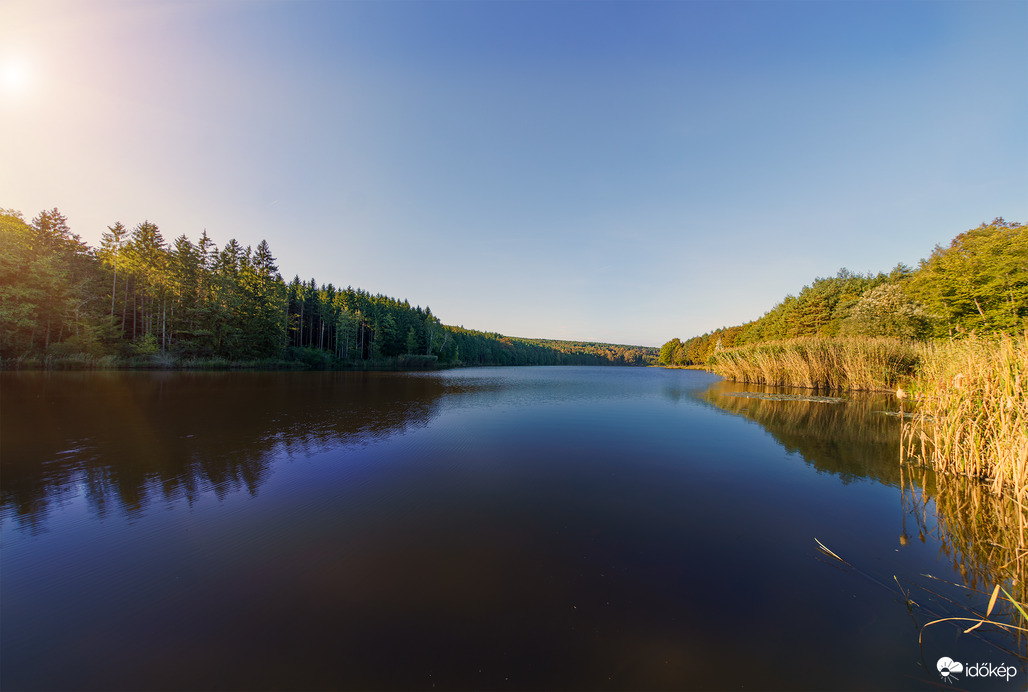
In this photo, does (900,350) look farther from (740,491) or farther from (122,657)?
(122,657)

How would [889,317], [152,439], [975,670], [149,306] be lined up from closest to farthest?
[975,670] < [152,439] < [889,317] < [149,306]

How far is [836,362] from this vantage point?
1991 centimetres

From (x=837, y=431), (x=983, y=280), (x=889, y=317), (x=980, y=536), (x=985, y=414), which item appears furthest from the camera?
(x=889, y=317)

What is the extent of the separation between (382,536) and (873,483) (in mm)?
7594

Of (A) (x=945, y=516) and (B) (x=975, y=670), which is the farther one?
(A) (x=945, y=516)

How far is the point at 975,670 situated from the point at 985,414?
5512mm

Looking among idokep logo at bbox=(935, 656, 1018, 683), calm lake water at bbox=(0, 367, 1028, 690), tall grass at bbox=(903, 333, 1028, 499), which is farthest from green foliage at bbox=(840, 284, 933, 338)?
idokep logo at bbox=(935, 656, 1018, 683)

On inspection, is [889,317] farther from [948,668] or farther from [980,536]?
[948,668]

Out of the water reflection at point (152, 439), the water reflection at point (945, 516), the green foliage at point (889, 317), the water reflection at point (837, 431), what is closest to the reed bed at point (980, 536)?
the water reflection at point (945, 516)

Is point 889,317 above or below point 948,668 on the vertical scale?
above

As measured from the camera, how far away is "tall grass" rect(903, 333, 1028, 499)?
4.67 m

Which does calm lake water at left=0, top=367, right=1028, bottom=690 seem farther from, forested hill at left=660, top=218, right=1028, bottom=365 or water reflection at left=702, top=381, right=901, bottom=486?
forested hill at left=660, top=218, right=1028, bottom=365

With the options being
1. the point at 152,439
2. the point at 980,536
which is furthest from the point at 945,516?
the point at 152,439

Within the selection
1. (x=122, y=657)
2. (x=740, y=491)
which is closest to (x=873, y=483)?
(x=740, y=491)
